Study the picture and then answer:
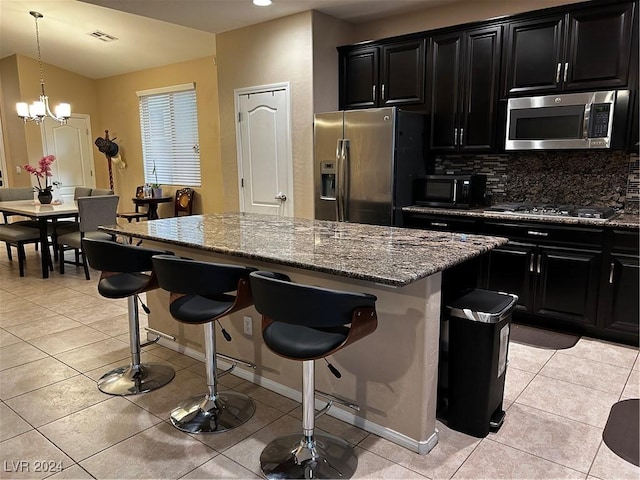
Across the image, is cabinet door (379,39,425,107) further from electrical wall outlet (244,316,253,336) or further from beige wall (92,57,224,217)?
beige wall (92,57,224,217)

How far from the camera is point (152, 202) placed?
6938mm

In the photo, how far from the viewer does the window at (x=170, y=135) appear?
22.7 ft

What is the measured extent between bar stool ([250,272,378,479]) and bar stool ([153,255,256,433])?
0.23 metres

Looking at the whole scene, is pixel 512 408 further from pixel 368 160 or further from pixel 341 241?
pixel 368 160

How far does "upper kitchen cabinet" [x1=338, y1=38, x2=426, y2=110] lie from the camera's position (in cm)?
425

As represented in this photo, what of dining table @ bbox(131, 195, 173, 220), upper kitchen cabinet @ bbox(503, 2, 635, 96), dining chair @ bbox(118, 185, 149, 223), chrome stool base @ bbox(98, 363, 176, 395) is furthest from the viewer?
dining table @ bbox(131, 195, 173, 220)

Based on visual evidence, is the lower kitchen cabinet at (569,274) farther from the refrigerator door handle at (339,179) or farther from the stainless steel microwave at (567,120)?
the refrigerator door handle at (339,179)

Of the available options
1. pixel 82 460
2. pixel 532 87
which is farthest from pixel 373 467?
pixel 532 87

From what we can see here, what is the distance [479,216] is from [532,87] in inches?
43.8

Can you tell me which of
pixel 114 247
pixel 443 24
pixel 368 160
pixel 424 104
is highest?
pixel 443 24

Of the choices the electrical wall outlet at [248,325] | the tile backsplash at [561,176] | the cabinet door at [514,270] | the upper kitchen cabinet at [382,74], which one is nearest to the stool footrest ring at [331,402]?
the electrical wall outlet at [248,325]

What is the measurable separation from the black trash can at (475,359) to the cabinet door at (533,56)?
2143 mm

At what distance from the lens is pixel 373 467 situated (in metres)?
2.01

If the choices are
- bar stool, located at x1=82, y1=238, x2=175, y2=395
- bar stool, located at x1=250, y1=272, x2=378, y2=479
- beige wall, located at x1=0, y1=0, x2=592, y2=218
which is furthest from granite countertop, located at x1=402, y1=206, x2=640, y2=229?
bar stool, located at x1=82, y1=238, x2=175, y2=395
